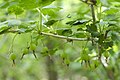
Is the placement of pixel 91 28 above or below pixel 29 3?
below

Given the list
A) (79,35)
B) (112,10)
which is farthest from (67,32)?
(112,10)

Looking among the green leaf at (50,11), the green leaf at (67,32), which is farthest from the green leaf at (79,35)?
the green leaf at (50,11)

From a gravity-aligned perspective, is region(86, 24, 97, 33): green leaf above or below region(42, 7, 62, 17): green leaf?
below

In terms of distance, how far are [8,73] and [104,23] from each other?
3888 mm

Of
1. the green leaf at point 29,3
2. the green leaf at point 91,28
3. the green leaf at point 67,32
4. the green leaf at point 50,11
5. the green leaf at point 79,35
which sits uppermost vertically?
the green leaf at point 29,3

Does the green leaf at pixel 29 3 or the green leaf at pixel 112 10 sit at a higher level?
the green leaf at pixel 29 3

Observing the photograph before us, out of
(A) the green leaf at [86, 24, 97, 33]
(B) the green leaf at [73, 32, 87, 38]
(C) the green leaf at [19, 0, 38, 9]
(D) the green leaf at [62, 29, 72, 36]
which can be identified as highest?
(C) the green leaf at [19, 0, 38, 9]

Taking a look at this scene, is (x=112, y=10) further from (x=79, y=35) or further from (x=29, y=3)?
(x=29, y=3)

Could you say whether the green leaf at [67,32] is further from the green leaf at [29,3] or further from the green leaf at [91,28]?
the green leaf at [29,3]

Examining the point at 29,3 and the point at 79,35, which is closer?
the point at 29,3

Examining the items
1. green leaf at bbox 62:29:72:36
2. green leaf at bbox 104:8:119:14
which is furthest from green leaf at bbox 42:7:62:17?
green leaf at bbox 104:8:119:14

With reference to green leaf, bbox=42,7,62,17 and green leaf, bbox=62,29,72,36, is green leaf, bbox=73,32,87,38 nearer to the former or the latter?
green leaf, bbox=62,29,72,36

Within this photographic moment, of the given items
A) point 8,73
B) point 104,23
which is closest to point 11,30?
point 104,23

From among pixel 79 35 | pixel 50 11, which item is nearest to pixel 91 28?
pixel 79 35
